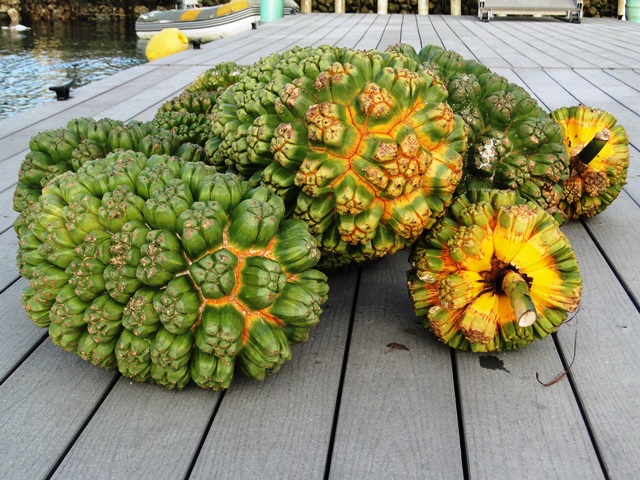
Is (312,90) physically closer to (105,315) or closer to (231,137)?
(231,137)

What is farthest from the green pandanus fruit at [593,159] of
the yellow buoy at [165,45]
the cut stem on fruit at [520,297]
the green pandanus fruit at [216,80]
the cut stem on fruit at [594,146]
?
the yellow buoy at [165,45]

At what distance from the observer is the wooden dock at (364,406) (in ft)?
5.11

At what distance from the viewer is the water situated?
860cm

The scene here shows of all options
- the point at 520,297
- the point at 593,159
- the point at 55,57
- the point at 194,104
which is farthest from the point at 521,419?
the point at 55,57

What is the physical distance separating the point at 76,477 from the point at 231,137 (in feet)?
3.55

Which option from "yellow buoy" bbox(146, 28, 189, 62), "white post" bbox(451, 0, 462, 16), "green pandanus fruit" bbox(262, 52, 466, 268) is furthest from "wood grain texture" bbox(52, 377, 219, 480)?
"white post" bbox(451, 0, 462, 16)

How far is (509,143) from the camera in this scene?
2322 mm

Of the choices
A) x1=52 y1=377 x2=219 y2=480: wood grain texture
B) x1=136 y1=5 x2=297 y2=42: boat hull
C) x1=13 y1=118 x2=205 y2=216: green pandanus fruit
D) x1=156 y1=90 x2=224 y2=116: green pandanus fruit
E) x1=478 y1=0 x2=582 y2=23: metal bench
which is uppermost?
x1=478 y1=0 x2=582 y2=23: metal bench

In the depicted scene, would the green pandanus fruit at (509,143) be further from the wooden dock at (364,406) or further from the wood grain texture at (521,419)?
the wood grain texture at (521,419)

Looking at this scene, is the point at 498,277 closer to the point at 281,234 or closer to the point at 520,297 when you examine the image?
the point at 520,297

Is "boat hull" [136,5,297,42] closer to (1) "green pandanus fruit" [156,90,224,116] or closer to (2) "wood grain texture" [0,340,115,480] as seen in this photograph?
(1) "green pandanus fruit" [156,90,224,116]

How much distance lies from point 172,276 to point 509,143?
1.26 m

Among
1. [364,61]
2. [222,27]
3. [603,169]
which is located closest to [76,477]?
[364,61]

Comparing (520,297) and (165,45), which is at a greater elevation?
(165,45)
